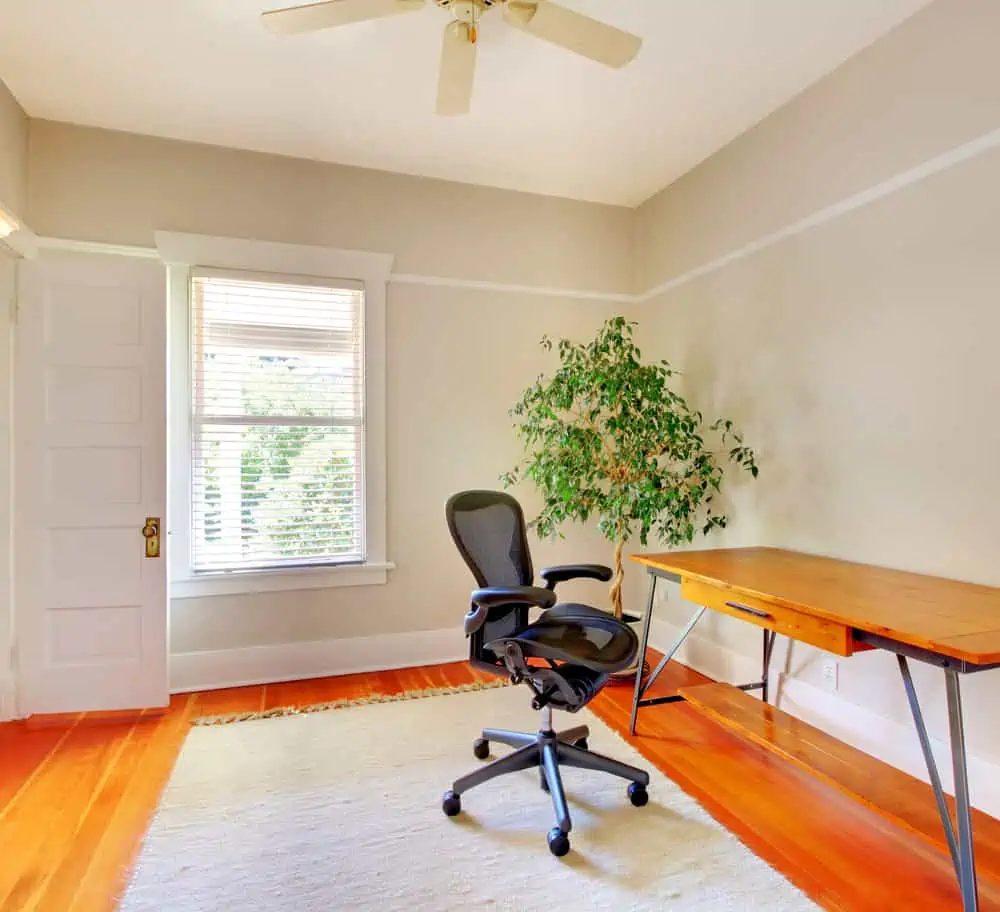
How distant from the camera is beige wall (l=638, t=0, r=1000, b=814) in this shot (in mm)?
1991

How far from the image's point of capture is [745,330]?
Result: 2.98m

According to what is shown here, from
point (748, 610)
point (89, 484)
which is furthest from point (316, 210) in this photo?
point (748, 610)

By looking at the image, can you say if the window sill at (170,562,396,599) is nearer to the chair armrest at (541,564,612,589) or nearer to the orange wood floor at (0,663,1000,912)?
the orange wood floor at (0,663,1000,912)

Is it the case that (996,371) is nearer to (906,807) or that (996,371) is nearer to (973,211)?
(973,211)

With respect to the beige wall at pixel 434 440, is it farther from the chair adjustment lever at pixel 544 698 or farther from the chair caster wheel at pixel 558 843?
the chair caster wheel at pixel 558 843

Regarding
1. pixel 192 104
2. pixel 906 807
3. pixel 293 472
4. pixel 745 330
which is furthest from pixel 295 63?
pixel 906 807

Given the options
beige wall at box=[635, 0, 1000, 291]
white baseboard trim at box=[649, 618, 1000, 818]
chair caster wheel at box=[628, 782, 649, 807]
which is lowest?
chair caster wheel at box=[628, 782, 649, 807]

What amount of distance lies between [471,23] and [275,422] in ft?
6.63

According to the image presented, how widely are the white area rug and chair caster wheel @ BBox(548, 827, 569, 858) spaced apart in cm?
3

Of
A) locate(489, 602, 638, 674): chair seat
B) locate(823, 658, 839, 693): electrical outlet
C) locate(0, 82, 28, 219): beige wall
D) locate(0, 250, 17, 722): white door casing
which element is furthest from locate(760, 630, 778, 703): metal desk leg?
locate(0, 82, 28, 219): beige wall

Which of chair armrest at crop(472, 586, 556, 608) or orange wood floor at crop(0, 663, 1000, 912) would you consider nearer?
orange wood floor at crop(0, 663, 1000, 912)

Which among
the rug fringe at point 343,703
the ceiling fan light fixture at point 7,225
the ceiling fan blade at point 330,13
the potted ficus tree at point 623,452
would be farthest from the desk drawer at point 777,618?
the ceiling fan light fixture at point 7,225

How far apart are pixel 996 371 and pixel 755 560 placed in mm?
1033

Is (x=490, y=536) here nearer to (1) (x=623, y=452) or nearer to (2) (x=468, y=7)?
(1) (x=623, y=452)
